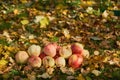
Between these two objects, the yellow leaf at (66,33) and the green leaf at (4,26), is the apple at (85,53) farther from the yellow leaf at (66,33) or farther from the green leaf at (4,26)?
the green leaf at (4,26)

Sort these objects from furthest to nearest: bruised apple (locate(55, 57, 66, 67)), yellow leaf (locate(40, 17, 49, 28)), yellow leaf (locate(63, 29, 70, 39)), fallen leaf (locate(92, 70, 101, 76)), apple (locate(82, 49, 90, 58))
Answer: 1. yellow leaf (locate(40, 17, 49, 28))
2. yellow leaf (locate(63, 29, 70, 39))
3. apple (locate(82, 49, 90, 58))
4. bruised apple (locate(55, 57, 66, 67))
5. fallen leaf (locate(92, 70, 101, 76))

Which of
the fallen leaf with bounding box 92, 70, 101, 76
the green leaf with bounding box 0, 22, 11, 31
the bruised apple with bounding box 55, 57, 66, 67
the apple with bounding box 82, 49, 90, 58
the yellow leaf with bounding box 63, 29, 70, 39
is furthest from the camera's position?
the green leaf with bounding box 0, 22, 11, 31

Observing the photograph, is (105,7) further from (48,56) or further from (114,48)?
(48,56)

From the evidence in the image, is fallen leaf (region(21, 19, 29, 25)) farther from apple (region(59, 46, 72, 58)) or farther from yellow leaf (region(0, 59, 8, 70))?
apple (region(59, 46, 72, 58))

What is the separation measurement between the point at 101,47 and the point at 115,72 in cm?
95

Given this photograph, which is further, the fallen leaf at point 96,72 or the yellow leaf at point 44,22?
the yellow leaf at point 44,22

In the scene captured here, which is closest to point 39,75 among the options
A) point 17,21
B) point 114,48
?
point 114,48

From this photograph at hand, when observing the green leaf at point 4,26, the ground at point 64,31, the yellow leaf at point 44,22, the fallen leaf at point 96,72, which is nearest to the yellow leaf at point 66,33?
the ground at point 64,31

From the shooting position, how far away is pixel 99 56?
21.1 feet

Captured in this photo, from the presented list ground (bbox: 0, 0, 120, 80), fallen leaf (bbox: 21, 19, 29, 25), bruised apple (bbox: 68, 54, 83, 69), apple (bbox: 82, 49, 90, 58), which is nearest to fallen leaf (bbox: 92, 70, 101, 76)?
ground (bbox: 0, 0, 120, 80)

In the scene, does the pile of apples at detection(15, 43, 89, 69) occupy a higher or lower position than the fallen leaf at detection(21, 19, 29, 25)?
lower

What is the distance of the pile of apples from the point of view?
6.03 meters

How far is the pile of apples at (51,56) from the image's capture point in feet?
19.8

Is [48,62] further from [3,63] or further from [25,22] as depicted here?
[25,22]
